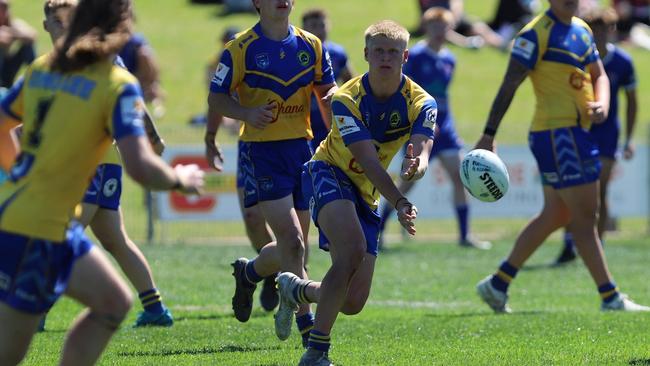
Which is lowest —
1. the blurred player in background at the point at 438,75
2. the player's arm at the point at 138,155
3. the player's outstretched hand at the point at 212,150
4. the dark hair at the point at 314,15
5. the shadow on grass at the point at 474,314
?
the blurred player in background at the point at 438,75

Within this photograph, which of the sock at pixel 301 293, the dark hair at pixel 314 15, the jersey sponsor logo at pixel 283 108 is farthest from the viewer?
the dark hair at pixel 314 15

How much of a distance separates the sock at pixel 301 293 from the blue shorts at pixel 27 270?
222cm

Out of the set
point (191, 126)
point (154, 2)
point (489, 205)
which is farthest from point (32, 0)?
point (489, 205)

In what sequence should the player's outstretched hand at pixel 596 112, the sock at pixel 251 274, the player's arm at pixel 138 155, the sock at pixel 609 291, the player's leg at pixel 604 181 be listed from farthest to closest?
the player's leg at pixel 604 181 < the sock at pixel 609 291 < the player's outstretched hand at pixel 596 112 < the sock at pixel 251 274 < the player's arm at pixel 138 155

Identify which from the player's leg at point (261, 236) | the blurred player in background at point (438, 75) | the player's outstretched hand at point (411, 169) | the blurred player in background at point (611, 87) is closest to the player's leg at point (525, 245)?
the player's leg at point (261, 236)

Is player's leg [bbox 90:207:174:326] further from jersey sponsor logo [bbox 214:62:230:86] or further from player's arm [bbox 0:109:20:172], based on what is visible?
player's arm [bbox 0:109:20:172]

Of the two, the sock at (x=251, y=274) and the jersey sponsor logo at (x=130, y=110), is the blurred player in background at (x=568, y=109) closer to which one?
the sock at (x=251, y=274)

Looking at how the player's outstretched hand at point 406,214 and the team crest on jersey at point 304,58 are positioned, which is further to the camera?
the team crest on jersey at point 304,58

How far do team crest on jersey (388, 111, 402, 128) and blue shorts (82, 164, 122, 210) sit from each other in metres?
2.14

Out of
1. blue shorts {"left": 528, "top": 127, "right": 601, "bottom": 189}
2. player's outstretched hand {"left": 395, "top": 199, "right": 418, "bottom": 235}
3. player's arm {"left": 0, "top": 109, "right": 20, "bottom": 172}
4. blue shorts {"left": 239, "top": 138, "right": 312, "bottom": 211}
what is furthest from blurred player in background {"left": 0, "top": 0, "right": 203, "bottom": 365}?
blue shorts {"left": 528, "top": 127, "right": 601, "bottom": 189}

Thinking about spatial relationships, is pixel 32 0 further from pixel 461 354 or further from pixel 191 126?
pixel 461 354

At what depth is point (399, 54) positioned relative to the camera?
6.75m

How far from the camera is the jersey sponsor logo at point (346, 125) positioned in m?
6.68

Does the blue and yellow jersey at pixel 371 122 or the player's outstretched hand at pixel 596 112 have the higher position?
the blue and yellow jersey at pixel 371 122
